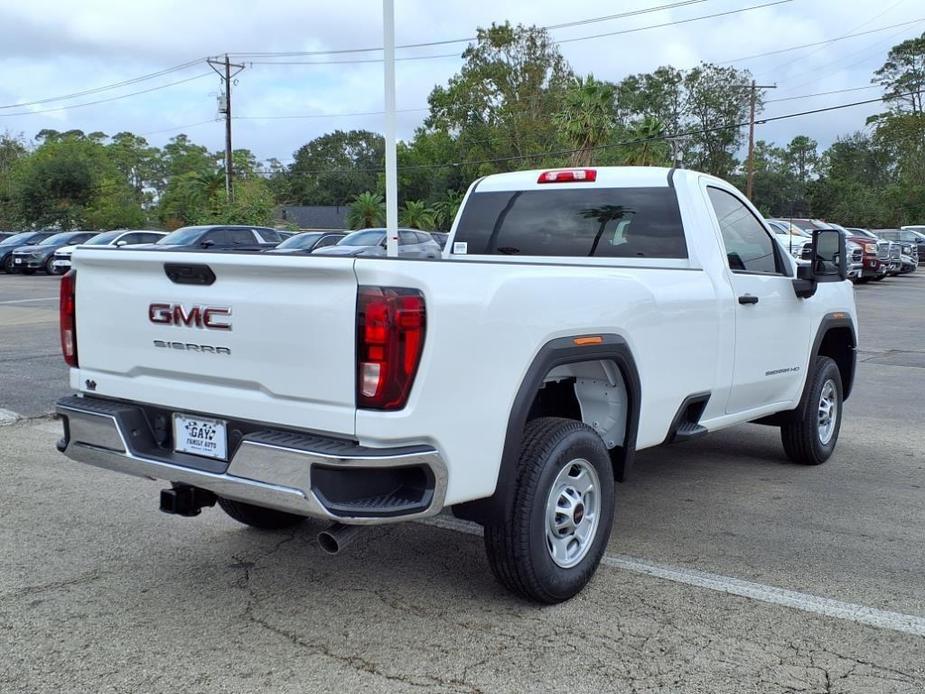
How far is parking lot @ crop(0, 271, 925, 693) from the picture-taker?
361 centimetres

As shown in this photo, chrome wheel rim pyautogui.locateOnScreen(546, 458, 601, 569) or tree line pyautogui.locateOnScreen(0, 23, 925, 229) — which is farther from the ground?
tree line pyautogui.locateOnScreen(0, 23, 925, 229)

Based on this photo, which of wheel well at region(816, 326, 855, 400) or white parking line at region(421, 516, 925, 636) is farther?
wheel well at region(816, 326, 855, 400)

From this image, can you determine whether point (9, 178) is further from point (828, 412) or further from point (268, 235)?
point (828, 412)

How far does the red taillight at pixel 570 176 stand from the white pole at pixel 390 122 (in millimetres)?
8965

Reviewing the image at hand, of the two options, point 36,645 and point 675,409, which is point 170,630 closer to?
point 36,645

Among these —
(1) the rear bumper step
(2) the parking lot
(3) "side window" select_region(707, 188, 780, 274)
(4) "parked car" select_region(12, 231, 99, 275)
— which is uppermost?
(3) "side window" select_region(707, 188, 780, 274)

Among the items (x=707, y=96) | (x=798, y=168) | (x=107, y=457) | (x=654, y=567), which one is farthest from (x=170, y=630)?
(x=798, y=168)

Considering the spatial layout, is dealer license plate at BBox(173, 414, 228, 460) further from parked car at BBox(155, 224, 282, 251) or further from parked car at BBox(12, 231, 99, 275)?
parked car at BBox(12, 231, 99, 275)

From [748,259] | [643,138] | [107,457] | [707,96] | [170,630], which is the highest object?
[707,96]

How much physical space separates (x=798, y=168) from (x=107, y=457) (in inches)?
3548

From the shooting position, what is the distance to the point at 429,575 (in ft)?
15.3

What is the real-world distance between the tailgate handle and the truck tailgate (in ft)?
0.05

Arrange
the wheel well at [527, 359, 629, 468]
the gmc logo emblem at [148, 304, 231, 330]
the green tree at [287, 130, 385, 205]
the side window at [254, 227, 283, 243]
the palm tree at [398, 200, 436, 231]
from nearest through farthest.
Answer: the gmc logo emblem at [148, 304, 231, 330] → the wheel well at [527, 359, 629, 468] → the side window at [254, 227, 283, 243] → the palm tree at [398, 200, 436, 231] → the green tree at [287, 130, 385, 205]

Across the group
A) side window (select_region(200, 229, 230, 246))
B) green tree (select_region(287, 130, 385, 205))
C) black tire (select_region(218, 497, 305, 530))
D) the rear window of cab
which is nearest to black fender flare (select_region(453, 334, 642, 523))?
the rear window of cab
